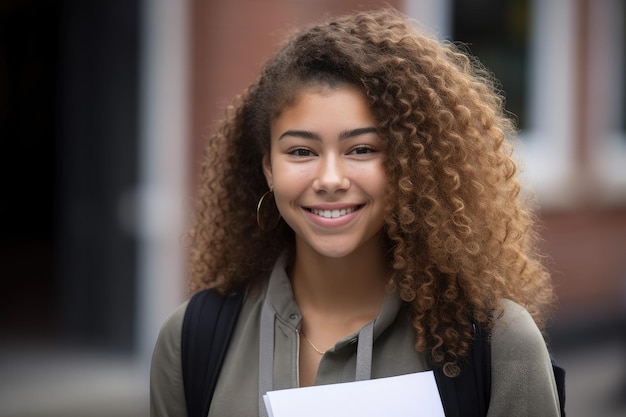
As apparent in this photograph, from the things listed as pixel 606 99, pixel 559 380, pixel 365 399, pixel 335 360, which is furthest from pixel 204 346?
pixel 606 99

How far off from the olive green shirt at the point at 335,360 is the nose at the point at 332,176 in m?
0.32

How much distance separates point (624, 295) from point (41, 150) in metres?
7.33

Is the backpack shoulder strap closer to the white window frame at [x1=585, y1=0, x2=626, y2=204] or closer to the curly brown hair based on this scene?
the curly brown hair

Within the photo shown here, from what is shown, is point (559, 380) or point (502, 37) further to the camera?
point (502, 37)

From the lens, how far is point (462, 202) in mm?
2463

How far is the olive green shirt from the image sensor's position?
2287 mm

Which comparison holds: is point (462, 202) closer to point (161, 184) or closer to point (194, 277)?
point (194, 277)

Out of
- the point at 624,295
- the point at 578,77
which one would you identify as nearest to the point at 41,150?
the point at 578,77

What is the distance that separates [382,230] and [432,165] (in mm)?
231

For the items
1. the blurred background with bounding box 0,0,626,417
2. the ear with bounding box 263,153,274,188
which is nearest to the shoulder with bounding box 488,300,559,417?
the ear with bounding box 263,153,274,188

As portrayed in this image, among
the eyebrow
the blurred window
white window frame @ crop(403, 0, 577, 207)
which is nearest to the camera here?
the eyebrow

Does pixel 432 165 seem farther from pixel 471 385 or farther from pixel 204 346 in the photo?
pixel 204 346

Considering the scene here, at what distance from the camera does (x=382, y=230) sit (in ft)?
8.46

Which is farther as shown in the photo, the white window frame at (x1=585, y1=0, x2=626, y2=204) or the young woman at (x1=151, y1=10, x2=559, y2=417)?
the white window frame at (x1=585, y1=0, x2=626, y2=204)
